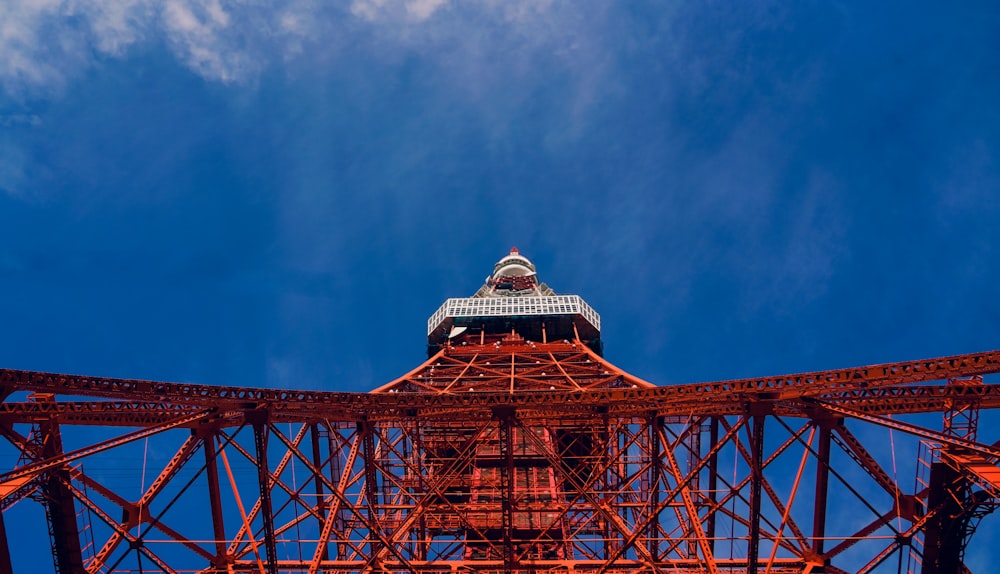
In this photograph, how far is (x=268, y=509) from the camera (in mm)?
14539

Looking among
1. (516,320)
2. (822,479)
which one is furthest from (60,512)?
(516,320)

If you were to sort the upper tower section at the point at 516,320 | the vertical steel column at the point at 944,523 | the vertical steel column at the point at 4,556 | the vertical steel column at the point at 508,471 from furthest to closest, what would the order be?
the upper tower section at the point at 516,320
the vertical steel column at the point at 508,471
the vertical steel column at the point at 944,523
the vertical steel column at the point at 4,556

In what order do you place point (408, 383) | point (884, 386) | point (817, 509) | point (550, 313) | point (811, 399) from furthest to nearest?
point (550, 313), point (408, 383), point (817, 509), point (811, 399), point (884, 386)

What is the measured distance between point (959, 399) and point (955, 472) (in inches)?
59.6

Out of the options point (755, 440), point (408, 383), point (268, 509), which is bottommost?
point (268, 509)

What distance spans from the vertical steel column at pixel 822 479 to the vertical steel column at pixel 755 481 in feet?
7.20

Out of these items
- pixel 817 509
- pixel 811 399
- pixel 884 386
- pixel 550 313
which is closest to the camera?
pixel 884 386

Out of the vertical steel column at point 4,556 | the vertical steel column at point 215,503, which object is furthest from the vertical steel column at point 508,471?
the vertical steel column at point 4,556

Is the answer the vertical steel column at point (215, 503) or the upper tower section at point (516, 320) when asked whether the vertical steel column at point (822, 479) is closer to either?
the vertical steel column at point (215, 503)

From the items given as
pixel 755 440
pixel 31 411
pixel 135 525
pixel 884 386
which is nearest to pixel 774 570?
pixel 755 440

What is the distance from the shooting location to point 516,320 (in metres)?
50.4

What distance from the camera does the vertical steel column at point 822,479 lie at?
51.8 ft

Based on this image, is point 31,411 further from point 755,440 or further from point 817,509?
point 817,509

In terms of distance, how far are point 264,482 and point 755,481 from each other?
9.86m
